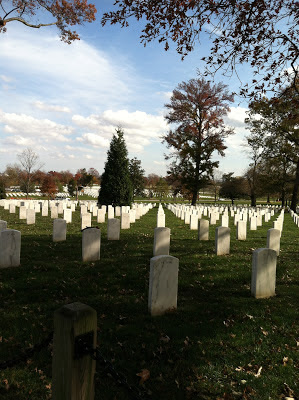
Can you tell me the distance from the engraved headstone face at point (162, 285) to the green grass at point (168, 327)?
176mm

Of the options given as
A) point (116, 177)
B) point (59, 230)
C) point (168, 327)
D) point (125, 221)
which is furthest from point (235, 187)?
point (168, 327)

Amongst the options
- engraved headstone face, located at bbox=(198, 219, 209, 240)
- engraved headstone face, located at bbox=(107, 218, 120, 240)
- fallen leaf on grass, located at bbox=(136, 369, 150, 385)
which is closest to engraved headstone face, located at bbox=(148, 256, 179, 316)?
fallen leaf on grass, located at bbox=(136, 369, 150, 385)

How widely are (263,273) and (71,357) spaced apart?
4.55 meters

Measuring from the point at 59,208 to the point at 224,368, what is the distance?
1905cm

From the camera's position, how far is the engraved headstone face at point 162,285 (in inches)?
187

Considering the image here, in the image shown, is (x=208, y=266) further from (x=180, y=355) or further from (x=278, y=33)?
(x=278, y=33)

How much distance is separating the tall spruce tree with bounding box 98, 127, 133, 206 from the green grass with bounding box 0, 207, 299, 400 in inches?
685

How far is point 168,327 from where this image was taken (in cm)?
435

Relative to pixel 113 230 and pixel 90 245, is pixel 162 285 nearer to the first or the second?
pixel 90 245

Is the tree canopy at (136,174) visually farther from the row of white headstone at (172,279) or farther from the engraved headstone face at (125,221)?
the row of white headstone at (172,279)

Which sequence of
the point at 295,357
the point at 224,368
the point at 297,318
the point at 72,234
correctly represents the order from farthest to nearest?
the point at 72,234, the point at 297,318, the point at 295,357, the point at 224,368

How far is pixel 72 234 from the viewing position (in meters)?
11.8

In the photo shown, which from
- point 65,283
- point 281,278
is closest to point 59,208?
point 65,283

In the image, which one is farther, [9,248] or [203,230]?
[203,230]
